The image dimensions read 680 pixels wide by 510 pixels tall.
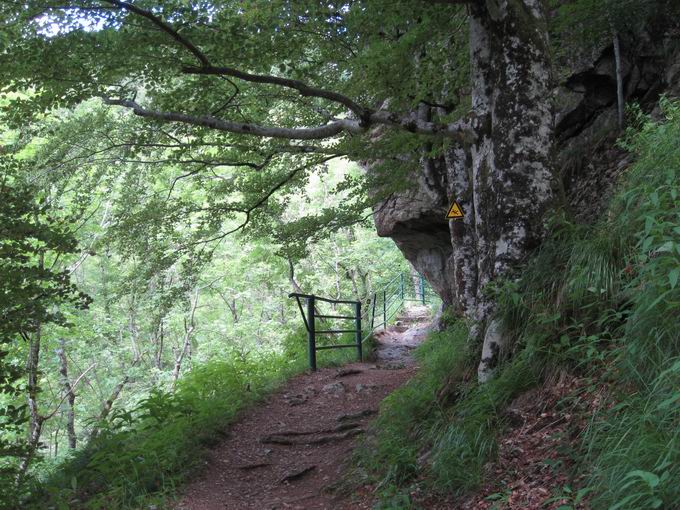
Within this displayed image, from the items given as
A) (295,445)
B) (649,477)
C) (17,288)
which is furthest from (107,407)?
(649,477)

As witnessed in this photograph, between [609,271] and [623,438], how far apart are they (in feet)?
5.04

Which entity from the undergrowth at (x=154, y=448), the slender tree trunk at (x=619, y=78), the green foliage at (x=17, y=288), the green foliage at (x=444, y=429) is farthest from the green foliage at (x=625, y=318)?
the green foliage at (x=17, y=288)

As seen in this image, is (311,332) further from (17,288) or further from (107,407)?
(107,407)

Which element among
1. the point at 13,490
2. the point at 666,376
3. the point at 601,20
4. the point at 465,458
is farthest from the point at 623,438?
the point at 601,20

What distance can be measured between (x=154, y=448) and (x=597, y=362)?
171 inches

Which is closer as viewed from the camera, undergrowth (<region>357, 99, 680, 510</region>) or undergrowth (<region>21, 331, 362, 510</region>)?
undergrowth (<region>357, 99, 680, 510</region>)

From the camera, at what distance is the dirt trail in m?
5.26

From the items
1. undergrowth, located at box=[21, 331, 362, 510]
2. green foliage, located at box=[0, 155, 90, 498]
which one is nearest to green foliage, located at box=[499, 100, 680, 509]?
undergrowth, located at box=[21, 331, 362, 510]

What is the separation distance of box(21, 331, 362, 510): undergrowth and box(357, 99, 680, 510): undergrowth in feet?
6.32

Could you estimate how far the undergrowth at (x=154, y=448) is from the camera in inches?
207

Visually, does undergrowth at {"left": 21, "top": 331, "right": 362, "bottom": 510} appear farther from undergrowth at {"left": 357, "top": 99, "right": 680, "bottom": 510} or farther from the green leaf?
the green leaf

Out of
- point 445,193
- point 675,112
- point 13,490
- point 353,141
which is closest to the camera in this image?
point 675,112

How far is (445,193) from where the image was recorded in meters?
11.2

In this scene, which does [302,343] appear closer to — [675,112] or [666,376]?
[675,112]
